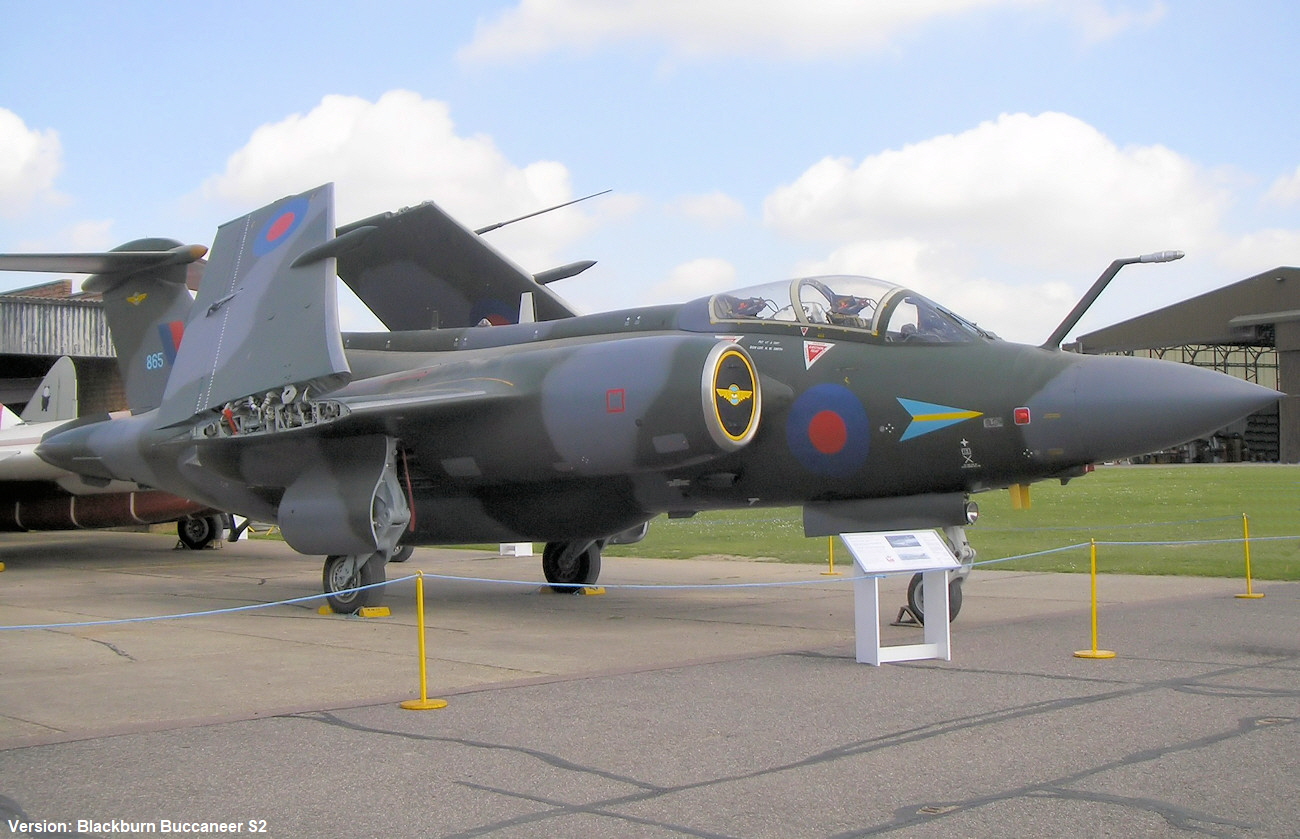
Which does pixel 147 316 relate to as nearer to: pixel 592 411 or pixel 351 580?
pixel 351 580

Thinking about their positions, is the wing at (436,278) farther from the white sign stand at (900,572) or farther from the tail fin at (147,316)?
the white sign stand at (900,572)

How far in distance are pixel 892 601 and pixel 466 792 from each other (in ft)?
25.3

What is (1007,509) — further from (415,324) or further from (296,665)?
(296,665)

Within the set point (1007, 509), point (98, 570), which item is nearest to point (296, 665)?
point (98, 570)

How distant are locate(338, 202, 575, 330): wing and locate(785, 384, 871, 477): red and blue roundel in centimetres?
529

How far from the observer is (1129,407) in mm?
8977

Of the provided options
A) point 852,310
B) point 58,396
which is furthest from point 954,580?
point 58,396

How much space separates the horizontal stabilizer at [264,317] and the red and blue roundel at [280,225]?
1cm

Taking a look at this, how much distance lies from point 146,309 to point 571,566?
6.72 meters

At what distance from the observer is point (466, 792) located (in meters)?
4.99

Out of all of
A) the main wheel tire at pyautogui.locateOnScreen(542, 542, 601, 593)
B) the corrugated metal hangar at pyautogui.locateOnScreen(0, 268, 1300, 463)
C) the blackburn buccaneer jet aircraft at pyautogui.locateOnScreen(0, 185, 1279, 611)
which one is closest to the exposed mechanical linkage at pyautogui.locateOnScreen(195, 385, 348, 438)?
the blackburn buccaneer jet aircraft at pyautogui.locateOnScreen(0, 185, 1279, 611)

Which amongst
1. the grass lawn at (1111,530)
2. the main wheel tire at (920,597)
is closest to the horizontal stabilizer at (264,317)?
the main wheel tire at (920,597)

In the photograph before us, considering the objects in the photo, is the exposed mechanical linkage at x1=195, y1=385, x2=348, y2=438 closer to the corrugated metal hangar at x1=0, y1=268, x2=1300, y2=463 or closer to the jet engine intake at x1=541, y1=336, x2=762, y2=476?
the jet engine intake at x1=541, y1=336, x2=762, y2=476

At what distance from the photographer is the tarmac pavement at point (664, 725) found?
15.1 feet
